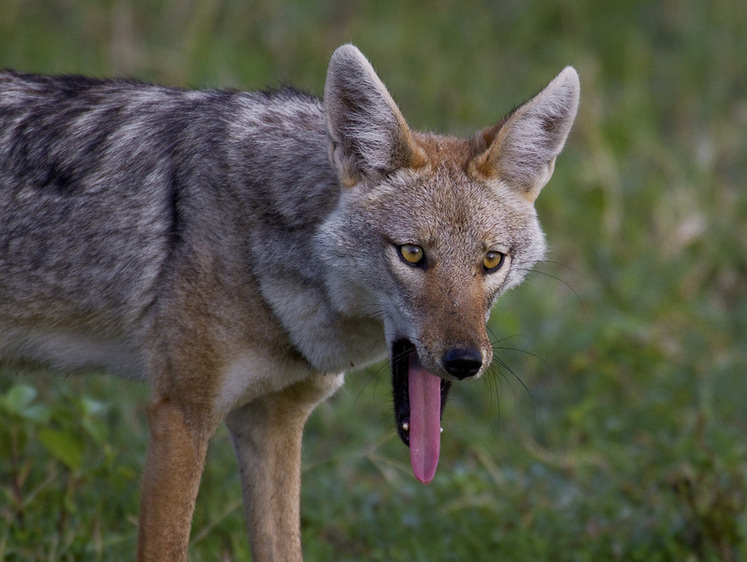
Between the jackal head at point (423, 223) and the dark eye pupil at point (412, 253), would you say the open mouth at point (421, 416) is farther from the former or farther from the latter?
the dark eye pupil at point (412, 253)

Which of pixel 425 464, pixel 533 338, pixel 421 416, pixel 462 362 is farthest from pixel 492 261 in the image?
pixel 533 338

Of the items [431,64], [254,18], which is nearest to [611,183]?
[431,64]

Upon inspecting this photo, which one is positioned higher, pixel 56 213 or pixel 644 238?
pixel 56 213

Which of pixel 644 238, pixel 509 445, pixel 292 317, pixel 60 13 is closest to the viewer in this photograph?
pixel 292 317

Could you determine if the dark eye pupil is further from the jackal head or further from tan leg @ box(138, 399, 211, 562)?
tan leg @ box(138, 399, 211, 562)

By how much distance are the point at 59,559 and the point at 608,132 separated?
661 centimetres

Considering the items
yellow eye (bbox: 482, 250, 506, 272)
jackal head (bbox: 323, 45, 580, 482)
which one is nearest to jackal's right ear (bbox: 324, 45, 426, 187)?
jackal head (bbox: 323, 45, 580, 482)

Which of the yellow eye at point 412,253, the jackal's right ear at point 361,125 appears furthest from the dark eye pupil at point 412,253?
the jackal's right ear at point 361,125

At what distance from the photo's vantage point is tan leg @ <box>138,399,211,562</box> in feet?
12.2

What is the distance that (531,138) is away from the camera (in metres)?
3.92

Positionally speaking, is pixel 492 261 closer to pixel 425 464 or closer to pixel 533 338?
pixel 425 464

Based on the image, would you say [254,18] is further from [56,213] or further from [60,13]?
[56,213]

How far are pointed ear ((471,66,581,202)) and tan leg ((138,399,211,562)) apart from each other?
4.80 ft

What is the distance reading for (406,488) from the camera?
223 inches
